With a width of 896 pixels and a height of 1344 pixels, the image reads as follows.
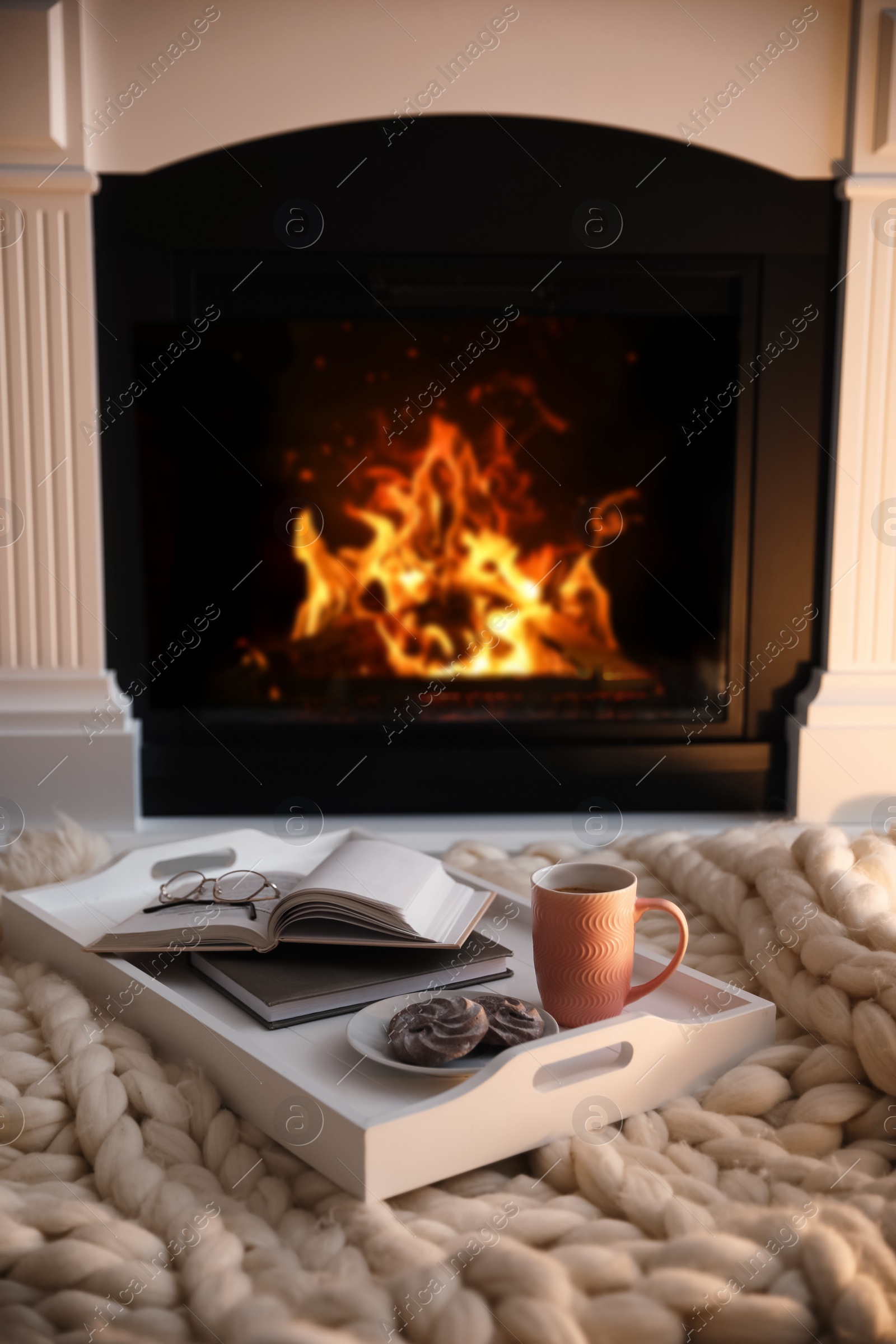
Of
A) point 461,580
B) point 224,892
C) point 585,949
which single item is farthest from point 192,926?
point 461,580

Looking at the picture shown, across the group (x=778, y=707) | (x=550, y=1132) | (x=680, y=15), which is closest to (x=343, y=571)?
(x=778, y=707)

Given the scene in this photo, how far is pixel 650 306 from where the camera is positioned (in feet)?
5.82

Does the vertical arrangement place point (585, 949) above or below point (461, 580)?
below

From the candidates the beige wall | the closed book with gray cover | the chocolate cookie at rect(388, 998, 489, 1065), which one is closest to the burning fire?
the beige wall

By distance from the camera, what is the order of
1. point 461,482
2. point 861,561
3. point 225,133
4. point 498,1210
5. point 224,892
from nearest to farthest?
point 498,1210
point 224,892
point 225,133
point 861,561
point 461,482

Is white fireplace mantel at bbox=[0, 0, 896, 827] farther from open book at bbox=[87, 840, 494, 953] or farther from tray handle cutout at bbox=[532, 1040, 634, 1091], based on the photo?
tray handle cutout at bbox=[532, 1040, 634, 1091]

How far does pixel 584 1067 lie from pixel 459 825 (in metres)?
1.05

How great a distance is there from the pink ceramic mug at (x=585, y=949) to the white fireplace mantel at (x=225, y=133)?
3.69 ft

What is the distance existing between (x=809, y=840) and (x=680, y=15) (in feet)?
4.36

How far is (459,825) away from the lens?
183cm

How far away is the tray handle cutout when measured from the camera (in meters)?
0.75

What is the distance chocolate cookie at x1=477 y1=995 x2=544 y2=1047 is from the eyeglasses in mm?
223

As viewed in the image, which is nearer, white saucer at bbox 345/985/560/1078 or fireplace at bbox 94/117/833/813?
white saucer at bbox 345/985/560/1078

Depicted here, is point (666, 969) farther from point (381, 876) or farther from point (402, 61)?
point (402, 61)
